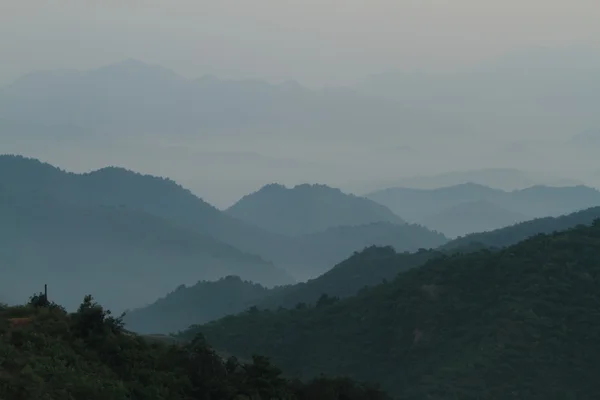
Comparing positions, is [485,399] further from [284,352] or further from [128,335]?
[128,335]

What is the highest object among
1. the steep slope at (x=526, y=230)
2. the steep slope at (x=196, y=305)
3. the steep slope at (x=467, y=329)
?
the steep slope at (x=526, y=230)

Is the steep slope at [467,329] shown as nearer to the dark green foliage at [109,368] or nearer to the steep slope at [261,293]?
the dark green foliage at [109,368]

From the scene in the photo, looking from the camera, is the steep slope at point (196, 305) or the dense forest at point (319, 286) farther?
the steep slope at point (196, 305)

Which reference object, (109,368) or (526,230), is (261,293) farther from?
(109,368)

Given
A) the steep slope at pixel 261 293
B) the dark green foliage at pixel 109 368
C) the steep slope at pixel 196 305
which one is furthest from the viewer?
the steep slope at pixel 196 305

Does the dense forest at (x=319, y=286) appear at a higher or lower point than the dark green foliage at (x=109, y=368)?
higher

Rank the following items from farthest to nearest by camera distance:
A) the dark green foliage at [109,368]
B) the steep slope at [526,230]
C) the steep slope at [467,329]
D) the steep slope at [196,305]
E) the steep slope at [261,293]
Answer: the steep slope at [196,305] → the steep slope at [526,230] → the steep slope at [261,293] → the steep slope at [467,329] → the dark green foliage at [109,368]

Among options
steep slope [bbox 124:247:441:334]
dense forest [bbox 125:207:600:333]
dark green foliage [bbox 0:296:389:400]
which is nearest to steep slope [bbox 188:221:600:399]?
dense forest [bbox 125:207:600:333]

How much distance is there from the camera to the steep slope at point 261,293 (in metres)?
104

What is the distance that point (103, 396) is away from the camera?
586 inches

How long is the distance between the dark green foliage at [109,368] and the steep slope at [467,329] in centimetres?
2615

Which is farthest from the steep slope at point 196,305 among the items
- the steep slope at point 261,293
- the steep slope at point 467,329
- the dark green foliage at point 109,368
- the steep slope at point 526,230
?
the dark green foliage at point 109,368

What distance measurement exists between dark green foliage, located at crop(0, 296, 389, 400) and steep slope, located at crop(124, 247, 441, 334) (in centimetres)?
7278

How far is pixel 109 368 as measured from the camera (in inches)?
667
